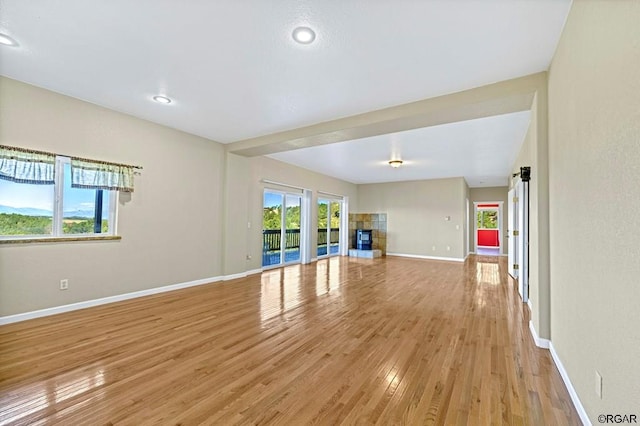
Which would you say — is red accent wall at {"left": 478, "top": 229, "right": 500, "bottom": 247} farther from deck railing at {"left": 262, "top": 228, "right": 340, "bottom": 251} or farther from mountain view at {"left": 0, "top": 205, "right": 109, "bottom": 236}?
mountain view at {"left": 0, "top": 205, "right": 109, "bottom": 236}

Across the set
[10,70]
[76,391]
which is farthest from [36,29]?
[76,391]

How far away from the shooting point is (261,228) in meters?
6.66

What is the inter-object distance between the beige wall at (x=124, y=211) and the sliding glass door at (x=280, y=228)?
5.44 feet

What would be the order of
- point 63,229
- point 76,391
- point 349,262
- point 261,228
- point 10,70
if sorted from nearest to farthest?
point 76,391 < point 10,70 < point 63,229 < point 261,228 < point 349,262

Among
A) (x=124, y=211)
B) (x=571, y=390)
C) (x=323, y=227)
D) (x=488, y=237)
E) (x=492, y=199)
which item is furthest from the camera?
(x=488, y=237)

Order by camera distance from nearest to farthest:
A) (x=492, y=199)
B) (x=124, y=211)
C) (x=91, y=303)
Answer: (x=91, y=303) → (x=124, y=211) → (x=492, y=199)

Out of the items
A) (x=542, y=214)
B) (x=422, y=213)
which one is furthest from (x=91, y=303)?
(x=422, y=213)

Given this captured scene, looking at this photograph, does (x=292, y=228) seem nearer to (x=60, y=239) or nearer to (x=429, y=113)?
(x=60, y=239)

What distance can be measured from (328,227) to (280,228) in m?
2.50

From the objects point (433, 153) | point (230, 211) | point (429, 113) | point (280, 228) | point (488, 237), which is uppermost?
point (433, 153)

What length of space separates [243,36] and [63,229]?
340 cm

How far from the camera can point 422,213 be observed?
31.3ft

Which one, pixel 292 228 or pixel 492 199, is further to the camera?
pixel 492 199

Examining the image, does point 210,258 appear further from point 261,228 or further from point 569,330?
point 569,330
